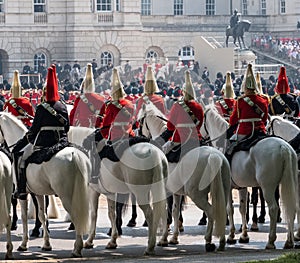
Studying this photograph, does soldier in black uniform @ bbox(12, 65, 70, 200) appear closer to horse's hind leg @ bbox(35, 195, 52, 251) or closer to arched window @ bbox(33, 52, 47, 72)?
horse's hind leg @ bbox(35, 195, 52, 251)

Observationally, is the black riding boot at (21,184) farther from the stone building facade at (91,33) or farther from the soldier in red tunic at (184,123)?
the stone building facade at (91,33)

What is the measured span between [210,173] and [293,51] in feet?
163

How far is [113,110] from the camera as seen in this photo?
20.8 m

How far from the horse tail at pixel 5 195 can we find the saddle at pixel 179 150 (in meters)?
2.39

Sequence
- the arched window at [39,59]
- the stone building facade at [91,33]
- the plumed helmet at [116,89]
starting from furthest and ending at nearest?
the arched window at [39,59] < the stone building facade at [91,33] < the plumed helmet at [116,89]

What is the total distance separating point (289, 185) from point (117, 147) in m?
2.31

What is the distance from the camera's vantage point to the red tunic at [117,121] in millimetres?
20547

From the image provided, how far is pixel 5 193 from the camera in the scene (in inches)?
760

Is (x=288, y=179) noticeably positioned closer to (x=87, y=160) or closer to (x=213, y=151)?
(x=213, y=151)

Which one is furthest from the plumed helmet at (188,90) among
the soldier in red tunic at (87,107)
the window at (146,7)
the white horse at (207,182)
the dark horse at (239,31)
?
the window at (146,7)

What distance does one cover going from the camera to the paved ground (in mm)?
18953

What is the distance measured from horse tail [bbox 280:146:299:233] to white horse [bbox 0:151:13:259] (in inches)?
139

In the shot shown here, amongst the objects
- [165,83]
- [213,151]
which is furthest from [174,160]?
[165,83]

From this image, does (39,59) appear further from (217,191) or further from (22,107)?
(217,191)
